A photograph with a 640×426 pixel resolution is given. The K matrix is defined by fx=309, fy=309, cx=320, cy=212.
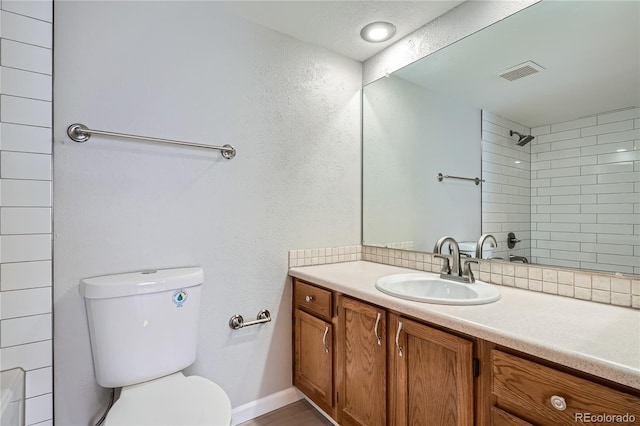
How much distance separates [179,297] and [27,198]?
2.18 feet

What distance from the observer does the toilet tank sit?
3.94 feet

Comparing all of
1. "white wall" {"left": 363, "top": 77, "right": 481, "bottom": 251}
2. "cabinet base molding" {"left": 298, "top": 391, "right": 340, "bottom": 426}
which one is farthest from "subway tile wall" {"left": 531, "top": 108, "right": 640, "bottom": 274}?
"cabinet base molding" {"left": 298, "top": 391, "right": 340, "bottom": 426}

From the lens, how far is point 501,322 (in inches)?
37.8

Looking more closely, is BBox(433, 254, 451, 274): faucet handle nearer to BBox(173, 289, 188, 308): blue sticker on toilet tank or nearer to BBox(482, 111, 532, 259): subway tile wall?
BBox(482, 111, 532, 259): subway tile wall

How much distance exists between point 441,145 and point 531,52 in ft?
1.93

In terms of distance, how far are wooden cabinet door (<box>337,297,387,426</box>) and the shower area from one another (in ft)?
2.29

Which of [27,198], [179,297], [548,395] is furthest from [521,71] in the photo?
[27,198]

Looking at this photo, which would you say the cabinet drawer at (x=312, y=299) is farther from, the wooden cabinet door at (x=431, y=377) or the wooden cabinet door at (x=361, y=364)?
the wooden cabinet door at (x=431, y=377)

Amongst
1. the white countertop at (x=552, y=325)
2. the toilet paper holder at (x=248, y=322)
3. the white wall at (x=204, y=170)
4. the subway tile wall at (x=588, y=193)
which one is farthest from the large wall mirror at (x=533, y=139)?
the toilet paper holder at (x=248, y=322)

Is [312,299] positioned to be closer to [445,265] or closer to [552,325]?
[445,265]

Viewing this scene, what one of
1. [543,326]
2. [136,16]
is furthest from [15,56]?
[543,326]

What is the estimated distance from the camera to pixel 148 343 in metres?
1.26

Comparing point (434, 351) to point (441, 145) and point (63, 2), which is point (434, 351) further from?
point (63, 2)

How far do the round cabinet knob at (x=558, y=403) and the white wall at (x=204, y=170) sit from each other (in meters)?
1.32
